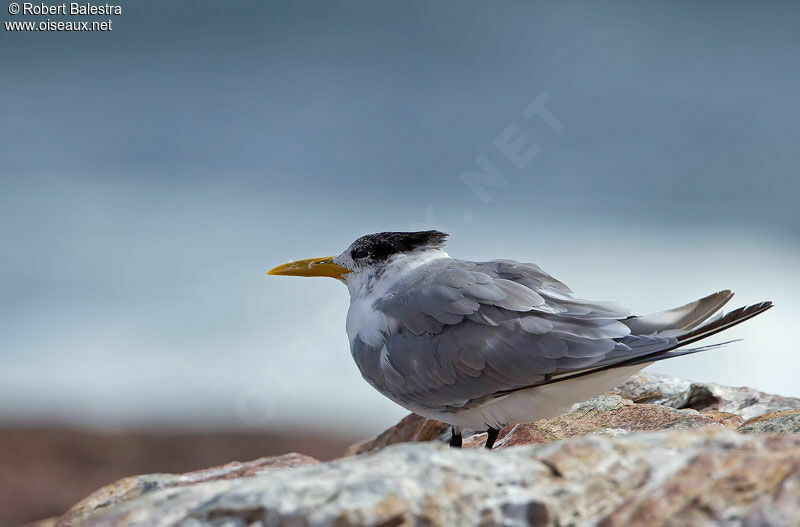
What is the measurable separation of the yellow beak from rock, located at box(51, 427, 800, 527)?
5.64m

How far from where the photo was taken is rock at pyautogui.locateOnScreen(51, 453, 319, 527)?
8.16 meters

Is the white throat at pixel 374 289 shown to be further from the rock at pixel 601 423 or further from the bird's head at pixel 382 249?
the rock at pixel 601 423

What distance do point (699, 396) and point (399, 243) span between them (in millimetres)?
4529

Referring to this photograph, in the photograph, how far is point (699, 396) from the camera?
1062 cm

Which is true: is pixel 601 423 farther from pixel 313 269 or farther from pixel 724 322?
pixel 313 269

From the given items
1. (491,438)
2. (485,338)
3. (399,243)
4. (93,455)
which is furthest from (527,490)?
(93,455)

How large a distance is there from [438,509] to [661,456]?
1333mm

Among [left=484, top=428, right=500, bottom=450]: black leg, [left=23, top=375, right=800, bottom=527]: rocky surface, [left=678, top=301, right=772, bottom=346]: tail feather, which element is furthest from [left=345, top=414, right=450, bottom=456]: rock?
[left=23, top=375, right=800, bottom=527]: rocky surface

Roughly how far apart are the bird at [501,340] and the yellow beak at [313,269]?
127 cm

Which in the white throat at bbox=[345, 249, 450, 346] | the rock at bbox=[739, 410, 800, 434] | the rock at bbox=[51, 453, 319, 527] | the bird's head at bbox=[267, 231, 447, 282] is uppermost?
the bird's head at bbox=[267, 231, 447, 282]

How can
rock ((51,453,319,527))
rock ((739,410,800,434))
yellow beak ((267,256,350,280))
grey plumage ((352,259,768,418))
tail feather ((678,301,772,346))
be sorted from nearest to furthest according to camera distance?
tail feather ((678,301,772,346)) → rock ((739,410,800,434)) → grey plumage ((352,259,768,418)) → rock ((51,453,319,527)) → yellow beak ((267,256,350,280))

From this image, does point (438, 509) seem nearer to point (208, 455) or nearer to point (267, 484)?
point (267, 484)

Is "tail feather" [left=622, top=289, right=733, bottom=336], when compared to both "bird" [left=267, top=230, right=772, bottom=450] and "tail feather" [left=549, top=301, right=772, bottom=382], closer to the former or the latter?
"bird" [left=267, top=230, right=772, bottom=450]

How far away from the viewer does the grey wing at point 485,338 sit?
24.9 ft
